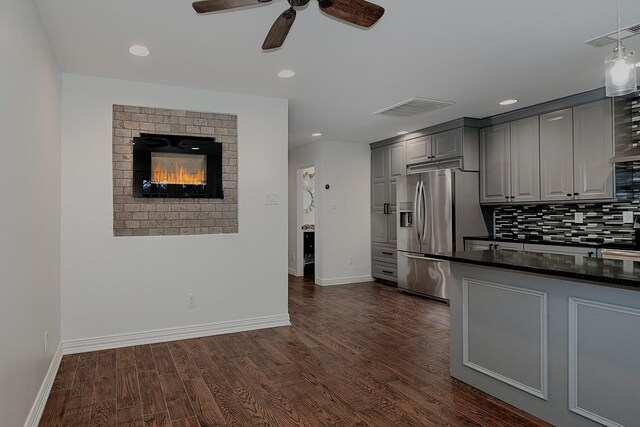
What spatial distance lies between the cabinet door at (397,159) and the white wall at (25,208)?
4619mm

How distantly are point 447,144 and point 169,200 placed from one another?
3660 mm

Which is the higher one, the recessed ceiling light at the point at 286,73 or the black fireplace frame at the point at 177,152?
the recessed ceiling light at the point at 286,73

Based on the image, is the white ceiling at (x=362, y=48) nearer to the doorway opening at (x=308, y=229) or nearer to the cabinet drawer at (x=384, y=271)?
the cabinet drawer at (x=384, y=271)

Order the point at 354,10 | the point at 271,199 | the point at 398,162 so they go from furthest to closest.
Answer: the point at 398,162 → the point at 271,199 → the point at 354,10

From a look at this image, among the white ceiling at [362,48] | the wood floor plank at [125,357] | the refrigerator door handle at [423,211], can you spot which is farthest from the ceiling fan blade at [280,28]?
the refrigerator door handle at [423,211]

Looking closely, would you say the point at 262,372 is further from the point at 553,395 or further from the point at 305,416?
the point at 553,395

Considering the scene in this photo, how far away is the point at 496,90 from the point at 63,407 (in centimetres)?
445

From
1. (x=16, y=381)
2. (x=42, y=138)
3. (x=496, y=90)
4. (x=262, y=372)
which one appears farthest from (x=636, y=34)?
(x=16, y=381)

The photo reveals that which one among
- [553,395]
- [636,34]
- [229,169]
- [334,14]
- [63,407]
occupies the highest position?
[636,34]

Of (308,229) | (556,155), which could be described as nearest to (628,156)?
(556,155)

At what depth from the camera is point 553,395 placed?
217 cm

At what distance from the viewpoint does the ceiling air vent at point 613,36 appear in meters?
2.65

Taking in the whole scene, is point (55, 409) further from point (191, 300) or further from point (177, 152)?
point (177, 152)

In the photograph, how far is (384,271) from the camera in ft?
21.7
